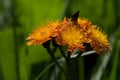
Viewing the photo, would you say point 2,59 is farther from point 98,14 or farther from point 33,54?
point 98,14

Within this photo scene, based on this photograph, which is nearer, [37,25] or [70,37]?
[70,37]

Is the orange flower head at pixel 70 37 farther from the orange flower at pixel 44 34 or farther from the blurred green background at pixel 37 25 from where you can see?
the blurred green background at pixel 37 25

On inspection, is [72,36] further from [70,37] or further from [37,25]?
[37,25]

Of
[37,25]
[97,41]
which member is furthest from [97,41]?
[37,25]

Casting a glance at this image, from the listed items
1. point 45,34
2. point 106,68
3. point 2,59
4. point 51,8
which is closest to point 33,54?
point 2,59

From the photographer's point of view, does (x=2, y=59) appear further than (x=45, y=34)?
Yes

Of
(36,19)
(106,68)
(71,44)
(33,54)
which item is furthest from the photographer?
(36,19)
